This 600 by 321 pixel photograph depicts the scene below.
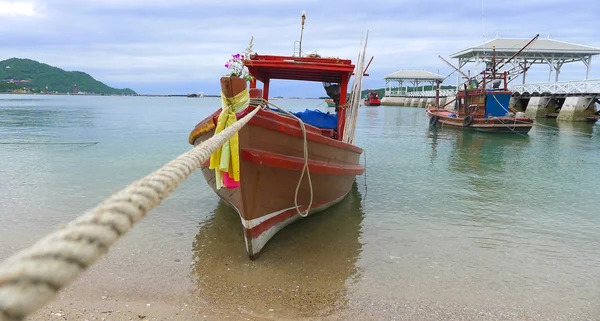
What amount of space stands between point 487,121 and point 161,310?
87.4ft

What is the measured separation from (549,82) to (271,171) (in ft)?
152

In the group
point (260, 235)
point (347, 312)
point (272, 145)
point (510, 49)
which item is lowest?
point (347, 312)

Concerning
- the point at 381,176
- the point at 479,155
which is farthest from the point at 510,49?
the point at 381,176

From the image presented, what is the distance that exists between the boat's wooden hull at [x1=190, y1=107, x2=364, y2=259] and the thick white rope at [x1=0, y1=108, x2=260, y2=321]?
3631 millimetres

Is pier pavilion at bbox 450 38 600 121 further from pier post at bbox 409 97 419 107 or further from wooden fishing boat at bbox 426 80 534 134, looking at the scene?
pier post at bbox 409 97 419 107

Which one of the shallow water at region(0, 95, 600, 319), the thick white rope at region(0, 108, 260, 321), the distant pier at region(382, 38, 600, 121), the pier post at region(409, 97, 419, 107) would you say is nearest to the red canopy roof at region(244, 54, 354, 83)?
the shallow water at region(0, 95, 600, 319)

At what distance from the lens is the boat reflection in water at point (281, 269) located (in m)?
4.58

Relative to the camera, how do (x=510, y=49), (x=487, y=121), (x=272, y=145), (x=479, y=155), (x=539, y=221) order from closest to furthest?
1. (x=272, y=145)
2. (x=539, y=221)
3. (x=479, y=155)
4. (x=487, y=121)
5. (x=510, y=49)

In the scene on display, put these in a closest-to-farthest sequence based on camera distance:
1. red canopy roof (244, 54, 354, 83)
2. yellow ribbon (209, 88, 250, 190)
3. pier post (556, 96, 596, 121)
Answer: yellow ribbon (209, 88, 250, 190) < red canopy roof (244, 54, 354, 83) < pier post (556, 96, 596, 121)

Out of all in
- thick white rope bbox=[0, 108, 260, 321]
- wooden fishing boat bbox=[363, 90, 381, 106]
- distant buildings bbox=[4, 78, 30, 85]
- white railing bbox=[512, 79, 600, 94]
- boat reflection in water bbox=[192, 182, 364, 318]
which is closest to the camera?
thick white rope bbox=[0, 108, 260, 321]

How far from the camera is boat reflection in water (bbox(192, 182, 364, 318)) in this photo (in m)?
4.58

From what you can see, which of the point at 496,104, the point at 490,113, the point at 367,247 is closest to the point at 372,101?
the point at 490,113

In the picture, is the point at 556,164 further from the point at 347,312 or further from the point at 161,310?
the point at 161,310

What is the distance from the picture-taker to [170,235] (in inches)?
266
